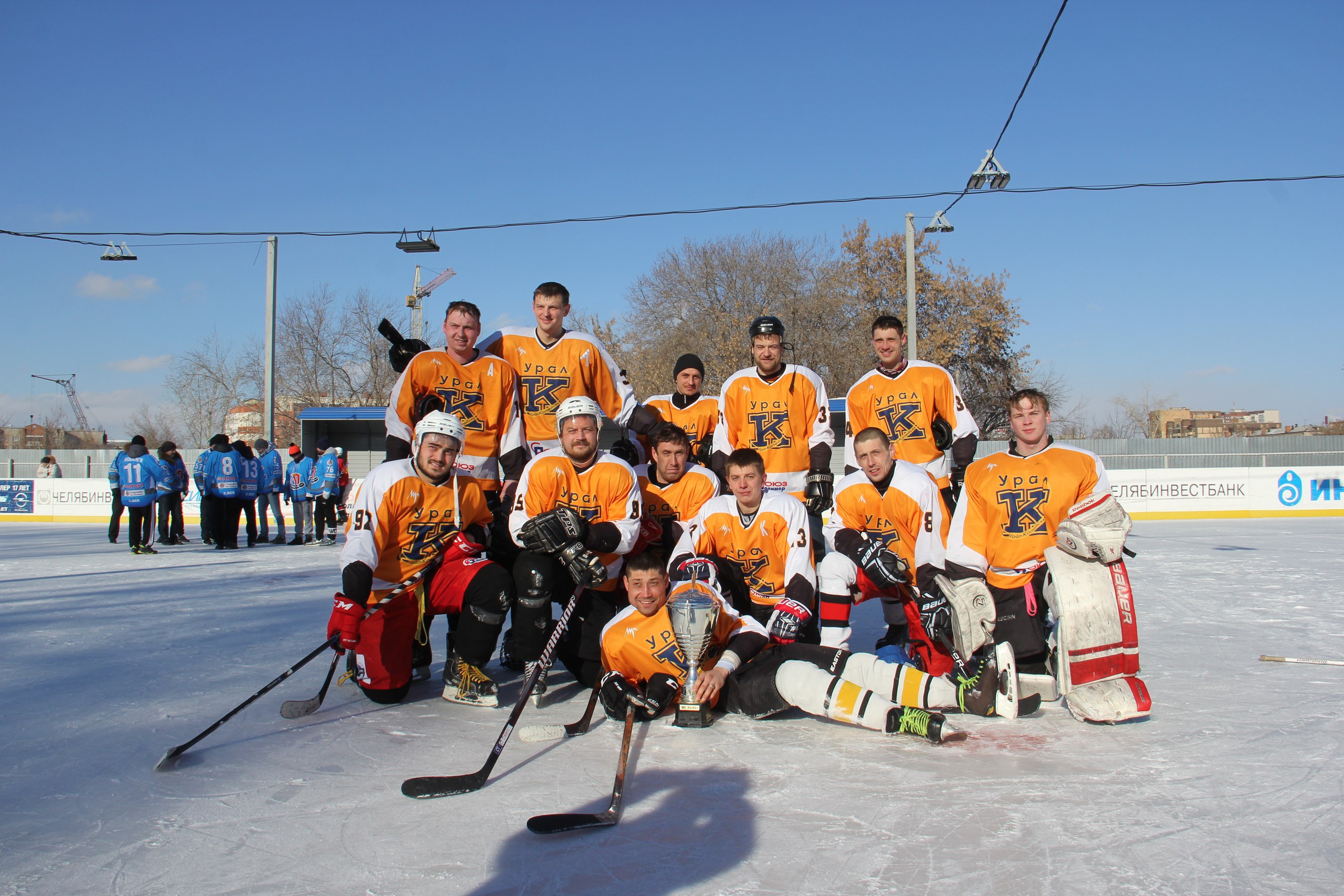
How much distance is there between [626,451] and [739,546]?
99 centimetres

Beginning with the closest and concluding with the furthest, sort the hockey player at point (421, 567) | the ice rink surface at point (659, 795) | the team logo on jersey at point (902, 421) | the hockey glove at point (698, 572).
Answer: the ice rink surface at point (659, 795), the hockey glove at point (698, 572), the hockey player at point (421, 567), the team logo on jersey at point (902, 421)

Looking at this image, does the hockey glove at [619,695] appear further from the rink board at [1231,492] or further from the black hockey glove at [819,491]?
the rink board at [1231,492]

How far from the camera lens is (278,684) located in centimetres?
338

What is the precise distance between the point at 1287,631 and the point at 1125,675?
7.96 ft

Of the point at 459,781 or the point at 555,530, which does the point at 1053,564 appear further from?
the point at 459,781

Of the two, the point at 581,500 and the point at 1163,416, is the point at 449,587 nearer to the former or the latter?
the point at 581,500

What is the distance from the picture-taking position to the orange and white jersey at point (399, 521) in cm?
334

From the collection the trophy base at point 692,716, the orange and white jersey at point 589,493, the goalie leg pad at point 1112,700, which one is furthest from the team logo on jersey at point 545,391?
the goalie leg pad at point 1112,700

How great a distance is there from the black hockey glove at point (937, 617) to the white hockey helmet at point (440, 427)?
2.05m

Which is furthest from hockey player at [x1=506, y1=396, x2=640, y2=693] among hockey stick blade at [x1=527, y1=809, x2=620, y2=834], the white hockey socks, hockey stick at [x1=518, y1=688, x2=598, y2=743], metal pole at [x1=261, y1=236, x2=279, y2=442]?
metal pole at [x1=261, y1=236, x2=279, y2=442]

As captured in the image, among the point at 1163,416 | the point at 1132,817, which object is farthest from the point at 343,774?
the point at 1163,416

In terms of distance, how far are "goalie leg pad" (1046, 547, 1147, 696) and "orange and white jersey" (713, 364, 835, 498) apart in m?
1.65

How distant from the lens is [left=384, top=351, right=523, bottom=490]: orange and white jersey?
13.4 ft

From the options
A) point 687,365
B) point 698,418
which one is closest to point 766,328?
Answer: point 687,365
